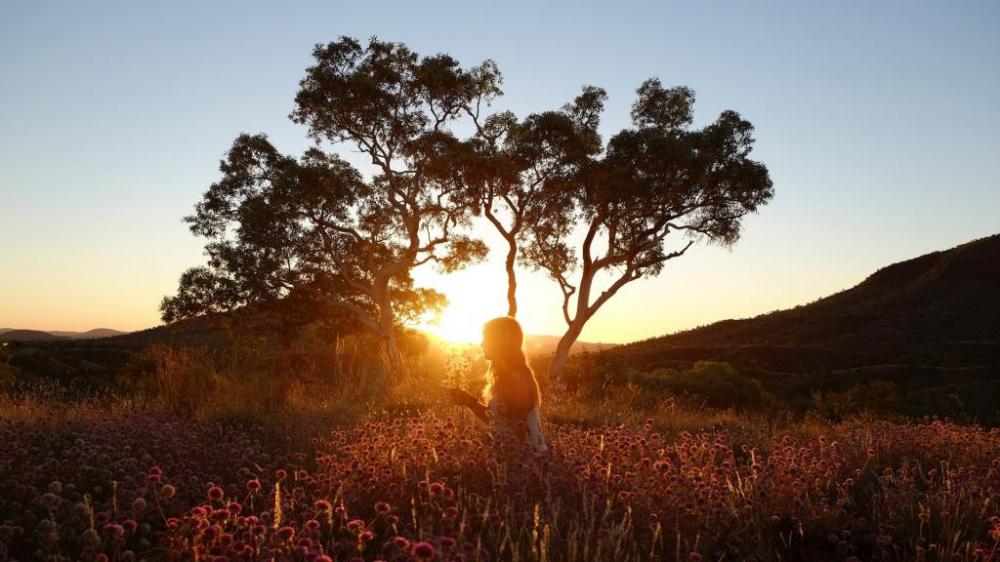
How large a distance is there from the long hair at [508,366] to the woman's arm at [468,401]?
0.23 m

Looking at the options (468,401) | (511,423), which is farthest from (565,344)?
(468,401)

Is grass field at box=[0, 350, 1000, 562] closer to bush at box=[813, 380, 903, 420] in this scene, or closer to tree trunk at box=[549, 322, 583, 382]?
bush at box=[813, 380, 903, 420]

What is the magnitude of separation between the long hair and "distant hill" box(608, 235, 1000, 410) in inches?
659

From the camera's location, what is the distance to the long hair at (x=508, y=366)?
20.9 feet

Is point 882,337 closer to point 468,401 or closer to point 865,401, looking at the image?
point 865,401

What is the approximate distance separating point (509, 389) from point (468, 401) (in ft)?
1.73

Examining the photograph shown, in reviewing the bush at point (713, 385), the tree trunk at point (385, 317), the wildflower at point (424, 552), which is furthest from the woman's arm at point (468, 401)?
the tree trunk at point (385, 317)

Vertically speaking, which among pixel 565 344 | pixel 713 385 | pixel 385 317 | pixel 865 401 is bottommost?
pixel 865 401

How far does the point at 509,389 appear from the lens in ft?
20.9

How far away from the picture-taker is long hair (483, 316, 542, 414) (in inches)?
251

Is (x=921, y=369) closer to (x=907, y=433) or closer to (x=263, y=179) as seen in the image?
(x=907, y=433)

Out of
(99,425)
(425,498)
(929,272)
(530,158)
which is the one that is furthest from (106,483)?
(929,272)

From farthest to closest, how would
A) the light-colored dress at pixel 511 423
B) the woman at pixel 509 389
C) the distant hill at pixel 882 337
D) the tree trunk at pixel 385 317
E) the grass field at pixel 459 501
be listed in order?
the distant hill at pixel 882 337, the tree trunk at pixel 385 317, the woman at pixel 509 389, the light-colored dress at pixel 511 423, the grass field at pixel 459 501

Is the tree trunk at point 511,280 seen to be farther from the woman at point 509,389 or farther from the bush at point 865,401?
the woman at point 509,389
